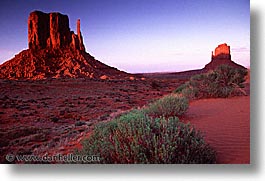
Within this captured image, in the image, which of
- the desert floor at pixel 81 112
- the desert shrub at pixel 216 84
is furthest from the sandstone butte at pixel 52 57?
the desert shrub at pixel 216 84

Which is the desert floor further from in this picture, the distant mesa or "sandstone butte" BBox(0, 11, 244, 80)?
the distant mesa

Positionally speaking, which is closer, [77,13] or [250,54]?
[250,54]

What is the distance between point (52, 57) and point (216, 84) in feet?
10.6

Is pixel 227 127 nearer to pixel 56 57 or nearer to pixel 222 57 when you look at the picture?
pixel 222 57

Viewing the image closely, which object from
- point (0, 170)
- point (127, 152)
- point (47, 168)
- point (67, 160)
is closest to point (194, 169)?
point (127, 152)

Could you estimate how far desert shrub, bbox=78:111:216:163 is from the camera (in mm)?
3004

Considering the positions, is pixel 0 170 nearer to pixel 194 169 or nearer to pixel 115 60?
pixel 115 60

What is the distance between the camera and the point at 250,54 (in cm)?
370

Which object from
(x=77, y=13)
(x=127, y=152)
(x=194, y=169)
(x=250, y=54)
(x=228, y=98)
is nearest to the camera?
(x=127, y=152)

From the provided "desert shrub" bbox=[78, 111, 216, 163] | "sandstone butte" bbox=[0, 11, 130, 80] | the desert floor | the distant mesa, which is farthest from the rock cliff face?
the distant mesa

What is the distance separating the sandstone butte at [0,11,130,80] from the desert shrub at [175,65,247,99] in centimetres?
114

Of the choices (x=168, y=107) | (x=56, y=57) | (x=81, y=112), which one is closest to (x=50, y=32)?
(x=56, y=57)

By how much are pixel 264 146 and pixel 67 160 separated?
103 inches

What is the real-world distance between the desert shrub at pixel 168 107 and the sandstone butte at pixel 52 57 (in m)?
0.67
